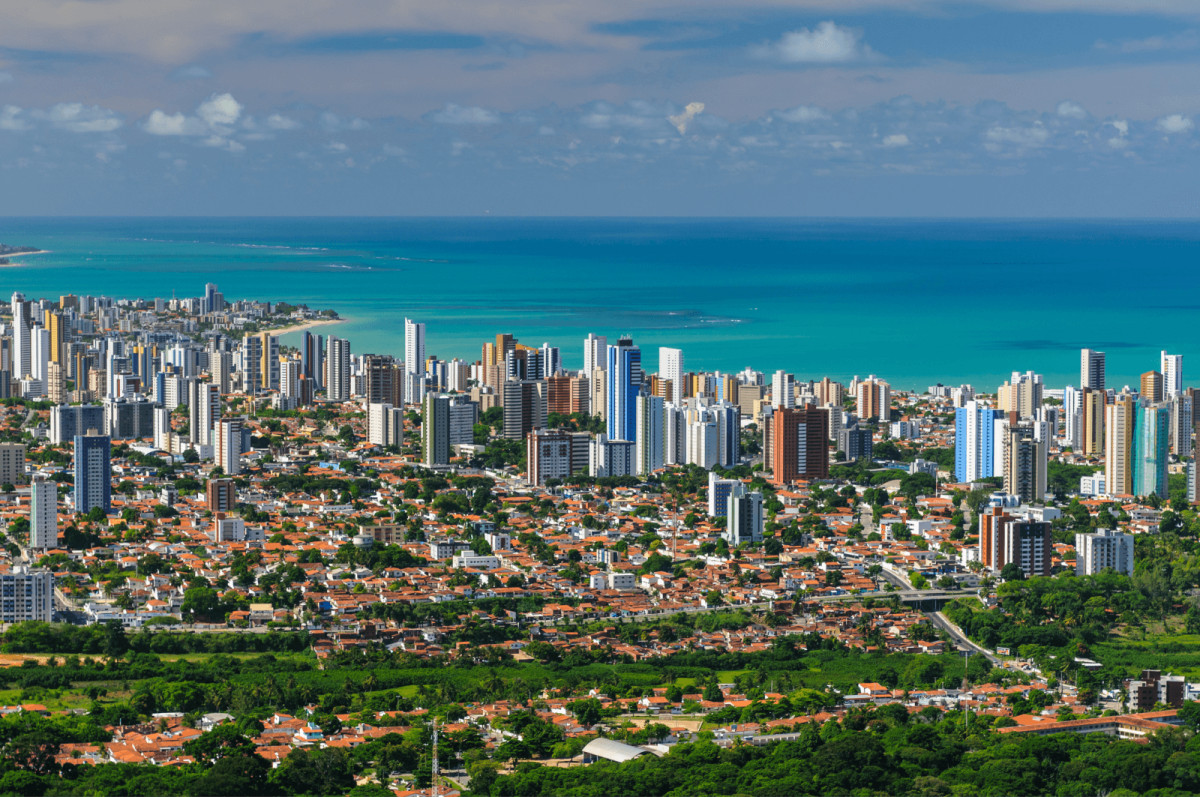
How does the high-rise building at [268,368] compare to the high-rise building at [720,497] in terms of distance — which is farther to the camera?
the high-rise building at [268,368]

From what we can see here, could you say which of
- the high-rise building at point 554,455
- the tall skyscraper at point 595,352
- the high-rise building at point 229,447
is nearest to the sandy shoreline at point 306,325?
the tall skyscraper at point 595,352

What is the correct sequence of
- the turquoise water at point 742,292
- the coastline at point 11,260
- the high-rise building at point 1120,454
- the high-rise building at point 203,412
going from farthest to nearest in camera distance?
1. the coastline at point 11,260
2. the turquoise water at point 742,292
3. the high-rise building at point 203,412
4. the high-rise building at point 1120,454

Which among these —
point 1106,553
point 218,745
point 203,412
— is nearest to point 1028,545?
point 1106,553

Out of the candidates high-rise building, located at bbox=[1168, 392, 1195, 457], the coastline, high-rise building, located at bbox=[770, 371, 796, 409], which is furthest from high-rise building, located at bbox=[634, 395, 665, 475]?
the coastline

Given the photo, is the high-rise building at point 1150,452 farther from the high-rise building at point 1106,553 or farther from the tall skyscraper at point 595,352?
the tall skyscraper at point 595,352

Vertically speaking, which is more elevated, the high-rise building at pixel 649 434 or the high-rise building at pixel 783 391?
the high-rise building at pixel 783 391

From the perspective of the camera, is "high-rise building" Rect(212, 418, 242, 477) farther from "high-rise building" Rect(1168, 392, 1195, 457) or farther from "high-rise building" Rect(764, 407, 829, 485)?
"high-rise building" Rect(1168, 392, 1195, 457)
